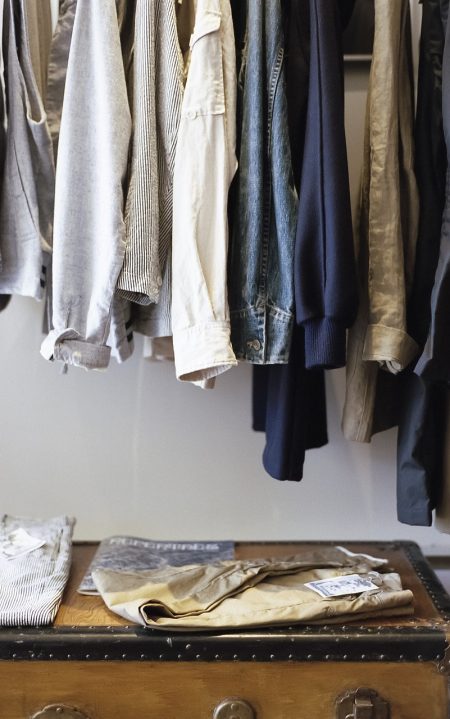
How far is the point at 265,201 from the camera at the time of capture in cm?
101

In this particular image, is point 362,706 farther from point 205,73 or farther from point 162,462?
point 205,73

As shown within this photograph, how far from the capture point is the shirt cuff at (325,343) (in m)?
0.94

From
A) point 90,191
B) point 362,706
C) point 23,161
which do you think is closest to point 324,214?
point 90,191

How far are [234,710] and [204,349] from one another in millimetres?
544

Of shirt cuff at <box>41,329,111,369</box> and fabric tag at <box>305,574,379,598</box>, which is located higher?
shirt cuff at <box>41,329,111,369</box>

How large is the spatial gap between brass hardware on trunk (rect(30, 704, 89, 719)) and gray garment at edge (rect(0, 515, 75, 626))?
12cm

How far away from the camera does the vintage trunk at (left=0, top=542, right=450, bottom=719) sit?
1018 millimetres

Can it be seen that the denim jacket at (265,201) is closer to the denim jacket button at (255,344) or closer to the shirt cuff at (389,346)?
the denim jacket button at (255,344)

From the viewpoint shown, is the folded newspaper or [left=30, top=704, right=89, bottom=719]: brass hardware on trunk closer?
[left=30, top=704, right=89, bottom=719]: brass hardware on trunk

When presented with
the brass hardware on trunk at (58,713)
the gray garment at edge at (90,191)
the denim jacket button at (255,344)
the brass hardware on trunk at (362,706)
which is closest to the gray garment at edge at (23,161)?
the gray garment at edge at (90,191)

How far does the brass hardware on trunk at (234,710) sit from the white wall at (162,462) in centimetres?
50

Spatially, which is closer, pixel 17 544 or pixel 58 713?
pixel 58 713

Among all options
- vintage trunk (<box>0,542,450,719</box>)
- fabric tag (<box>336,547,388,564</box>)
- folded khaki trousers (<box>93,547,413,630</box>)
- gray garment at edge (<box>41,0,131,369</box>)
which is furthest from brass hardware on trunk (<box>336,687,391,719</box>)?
gray garment at edge (<box>41,0,131,369</box>)

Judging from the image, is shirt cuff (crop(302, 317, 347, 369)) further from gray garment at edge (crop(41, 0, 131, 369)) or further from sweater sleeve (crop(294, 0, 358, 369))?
gray garment at edge (crop(41, 0, 131, 369))
